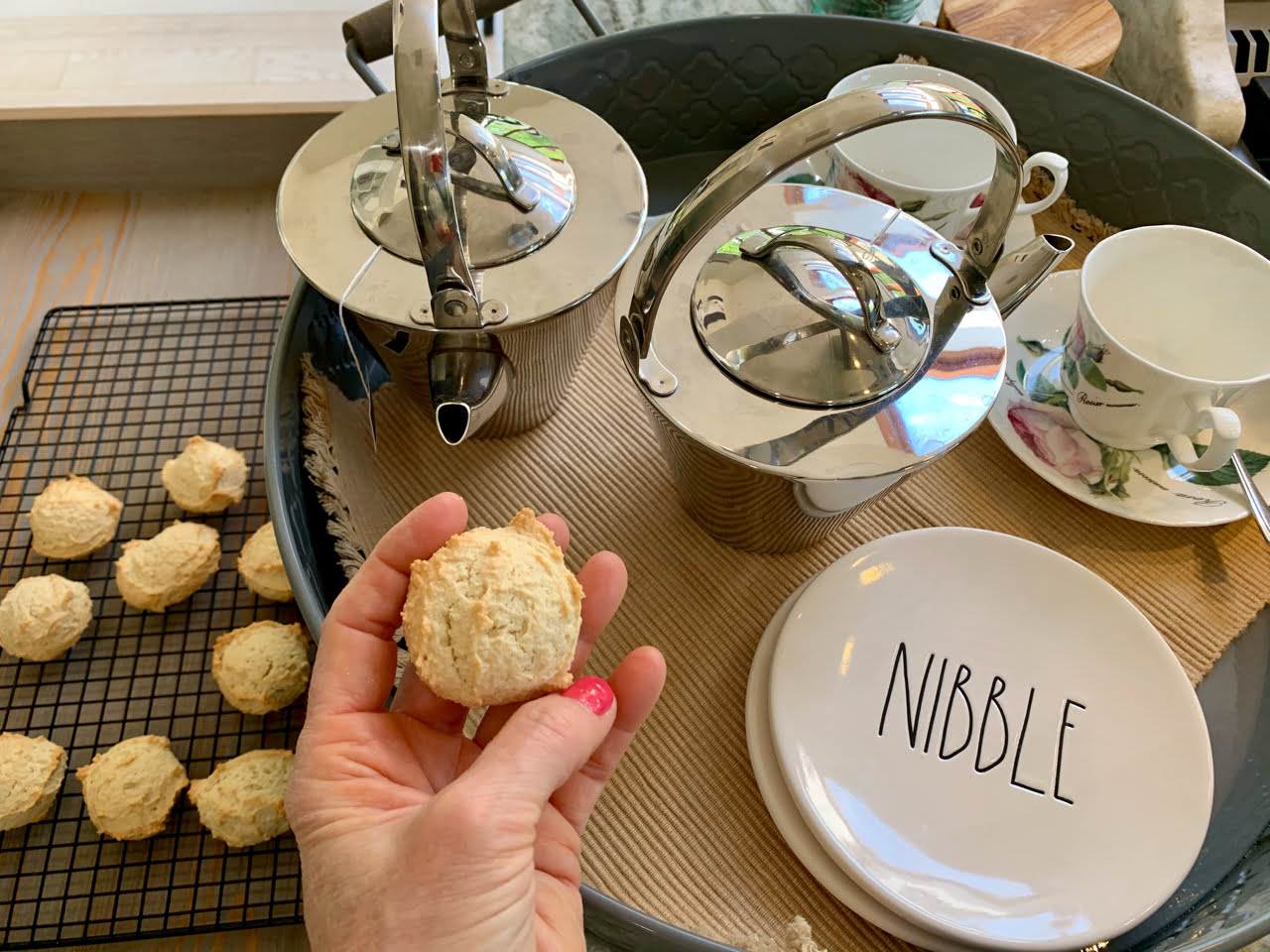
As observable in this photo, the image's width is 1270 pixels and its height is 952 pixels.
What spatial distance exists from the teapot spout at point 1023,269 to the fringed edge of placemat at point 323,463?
1.60 feet

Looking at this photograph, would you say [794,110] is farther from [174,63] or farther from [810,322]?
[174,63]

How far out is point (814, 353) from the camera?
0.51m

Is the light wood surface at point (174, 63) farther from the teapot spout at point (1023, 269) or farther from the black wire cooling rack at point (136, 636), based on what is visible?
the teapot spout at point (1023, 269)

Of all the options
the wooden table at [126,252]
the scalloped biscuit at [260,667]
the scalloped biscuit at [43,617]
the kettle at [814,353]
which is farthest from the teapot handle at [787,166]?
the wooden table at [126,252]

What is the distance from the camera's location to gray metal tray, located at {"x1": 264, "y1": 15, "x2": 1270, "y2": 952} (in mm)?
600

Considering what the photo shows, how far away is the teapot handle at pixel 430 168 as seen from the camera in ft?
1.50

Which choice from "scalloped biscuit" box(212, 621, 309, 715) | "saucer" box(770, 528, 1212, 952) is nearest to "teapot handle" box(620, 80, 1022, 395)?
"saucer" box(770, 528, 1212, 952)

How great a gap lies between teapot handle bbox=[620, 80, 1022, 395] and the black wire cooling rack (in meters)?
0.48

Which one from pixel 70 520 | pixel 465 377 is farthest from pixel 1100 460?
pixel 70 520

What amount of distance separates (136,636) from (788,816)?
602 millimetres

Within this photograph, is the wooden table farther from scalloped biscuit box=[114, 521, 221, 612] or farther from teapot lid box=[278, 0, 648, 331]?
teapot lid box=[278, 0, 648, 331]

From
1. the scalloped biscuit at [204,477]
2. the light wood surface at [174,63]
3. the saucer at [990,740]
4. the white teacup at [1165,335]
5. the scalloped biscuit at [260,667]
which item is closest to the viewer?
the saucer at [990,740]


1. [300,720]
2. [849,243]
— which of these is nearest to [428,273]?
[849,243]

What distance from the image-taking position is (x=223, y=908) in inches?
25.8
